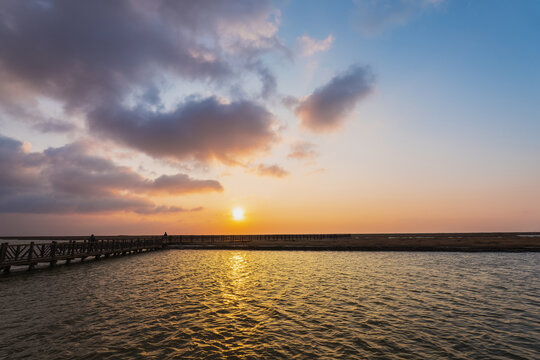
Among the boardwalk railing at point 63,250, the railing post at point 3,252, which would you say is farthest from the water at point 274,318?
the boardwalk railing at point 63,250

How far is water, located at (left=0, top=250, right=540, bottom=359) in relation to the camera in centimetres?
896

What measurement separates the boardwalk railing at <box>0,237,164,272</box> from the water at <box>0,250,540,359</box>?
492 cm

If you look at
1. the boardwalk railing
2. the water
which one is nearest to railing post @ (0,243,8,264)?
the boardwalk railing

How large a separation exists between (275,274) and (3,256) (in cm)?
2706

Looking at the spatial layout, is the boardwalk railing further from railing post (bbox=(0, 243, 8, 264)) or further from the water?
the water

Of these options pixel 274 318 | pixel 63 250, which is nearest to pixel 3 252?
pixel 63 250

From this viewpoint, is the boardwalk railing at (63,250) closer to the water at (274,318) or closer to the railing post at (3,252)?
the railing post at (3,252)

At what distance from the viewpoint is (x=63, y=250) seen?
32031 mm

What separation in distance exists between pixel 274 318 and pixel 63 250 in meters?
33.9

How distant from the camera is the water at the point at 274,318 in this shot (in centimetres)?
896

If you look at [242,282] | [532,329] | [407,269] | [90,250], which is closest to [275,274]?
[242,282]

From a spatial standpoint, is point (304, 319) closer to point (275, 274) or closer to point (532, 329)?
point (532, 329)

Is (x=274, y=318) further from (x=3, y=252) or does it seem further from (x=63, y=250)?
(x=63, y=250)

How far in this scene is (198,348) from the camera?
9133mm
